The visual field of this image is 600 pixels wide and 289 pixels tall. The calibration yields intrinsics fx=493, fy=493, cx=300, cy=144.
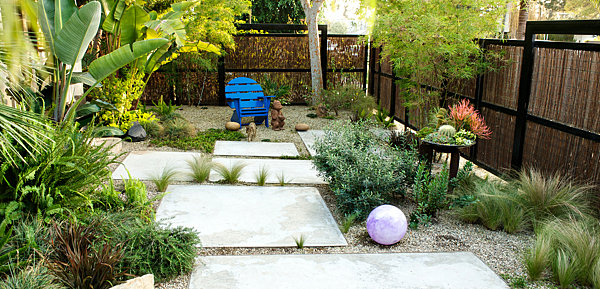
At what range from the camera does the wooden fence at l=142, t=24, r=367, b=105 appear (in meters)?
→ 12.6

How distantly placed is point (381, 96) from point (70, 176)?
865 cm

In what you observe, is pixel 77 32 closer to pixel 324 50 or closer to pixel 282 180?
pixel 282 180

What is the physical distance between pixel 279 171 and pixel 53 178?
311 centimetres

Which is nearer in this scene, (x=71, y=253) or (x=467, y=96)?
(x=71, y=253)

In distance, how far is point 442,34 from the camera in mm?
6852

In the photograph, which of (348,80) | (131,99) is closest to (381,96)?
(348,80)

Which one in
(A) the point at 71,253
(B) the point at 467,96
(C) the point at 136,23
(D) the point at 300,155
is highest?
(C) the point at 136,23

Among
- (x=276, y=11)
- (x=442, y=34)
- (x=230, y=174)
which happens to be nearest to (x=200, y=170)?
(x=230, y=174)

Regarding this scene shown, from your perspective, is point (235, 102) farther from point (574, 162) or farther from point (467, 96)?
point (574, 162)

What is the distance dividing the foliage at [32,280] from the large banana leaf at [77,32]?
9.38 ft

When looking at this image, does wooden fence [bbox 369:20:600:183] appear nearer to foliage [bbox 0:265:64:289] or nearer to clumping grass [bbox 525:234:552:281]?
clumping grass [bbox 525:234:552:281]

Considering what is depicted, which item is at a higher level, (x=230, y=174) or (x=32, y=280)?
(x=32, y=280)

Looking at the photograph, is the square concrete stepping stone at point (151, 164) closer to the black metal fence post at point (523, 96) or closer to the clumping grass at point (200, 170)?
the clumping grass at point (200, 170)

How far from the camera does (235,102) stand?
9.67 metres
